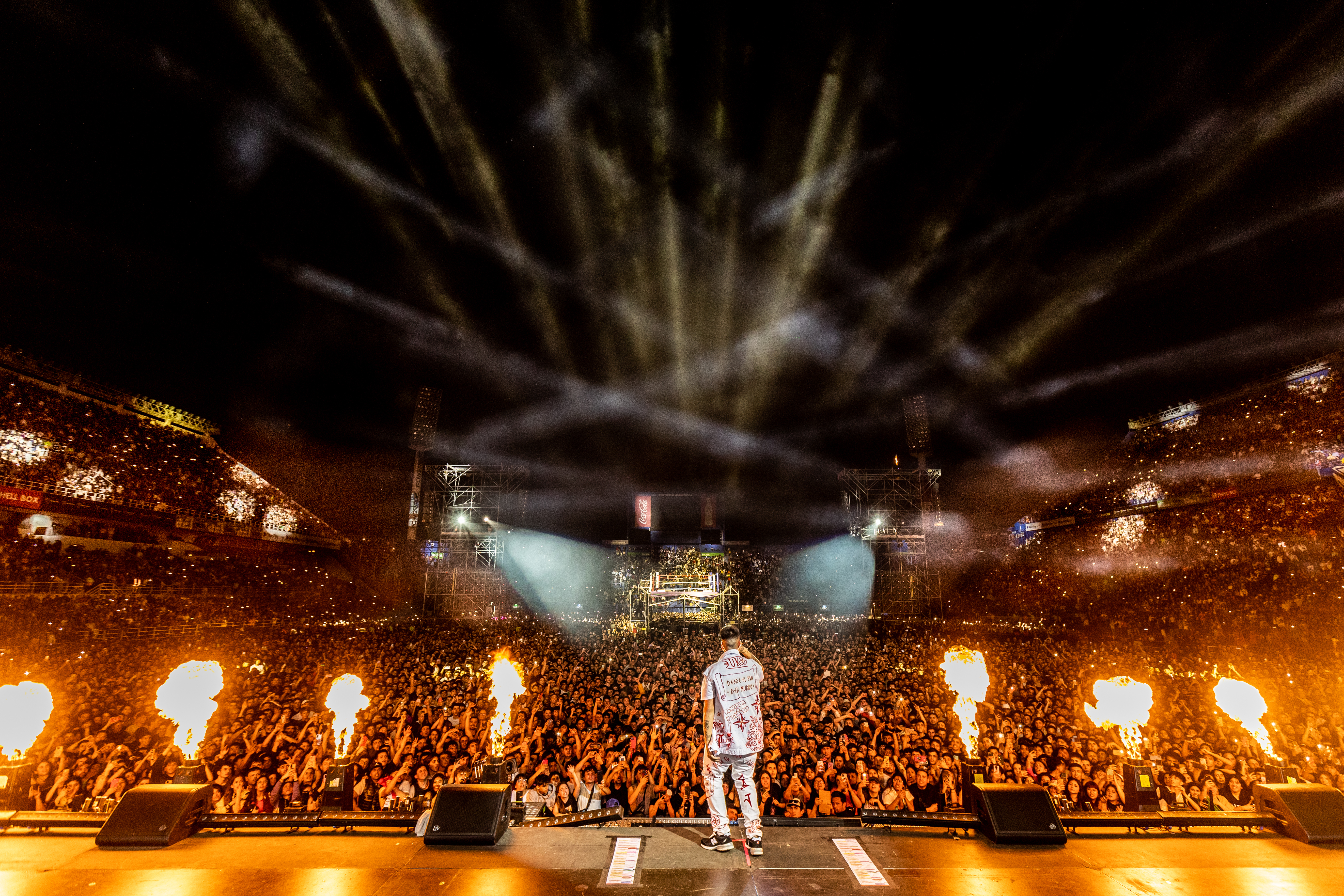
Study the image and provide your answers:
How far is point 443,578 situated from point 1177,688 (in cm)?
3000

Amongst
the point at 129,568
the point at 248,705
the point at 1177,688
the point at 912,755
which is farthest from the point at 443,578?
the point at 1177,688

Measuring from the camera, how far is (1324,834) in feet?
13.7

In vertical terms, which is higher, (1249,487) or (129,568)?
(1249,487)

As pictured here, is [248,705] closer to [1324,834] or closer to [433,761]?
[433,761]

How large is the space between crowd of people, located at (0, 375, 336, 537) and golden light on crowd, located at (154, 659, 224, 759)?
19791 mm

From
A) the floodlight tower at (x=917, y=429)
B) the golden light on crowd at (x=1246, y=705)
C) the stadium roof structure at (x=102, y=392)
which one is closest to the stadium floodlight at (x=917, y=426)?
the floodlight tower at (x=917, y=429)

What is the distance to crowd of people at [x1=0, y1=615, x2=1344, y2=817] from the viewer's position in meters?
6.49

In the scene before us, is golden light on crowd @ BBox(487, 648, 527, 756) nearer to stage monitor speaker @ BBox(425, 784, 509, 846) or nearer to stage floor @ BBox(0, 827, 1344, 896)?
stage monitor speaker @ BBox(425, 784, 509, 846)

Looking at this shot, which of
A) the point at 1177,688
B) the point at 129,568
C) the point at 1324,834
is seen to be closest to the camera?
the point at 1324,834

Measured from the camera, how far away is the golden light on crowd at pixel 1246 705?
5043mm

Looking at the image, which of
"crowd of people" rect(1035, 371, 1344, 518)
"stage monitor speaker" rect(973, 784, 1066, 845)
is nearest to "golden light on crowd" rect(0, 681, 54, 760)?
"stage monitor speaker" rect(973, 784, 1066, 845)

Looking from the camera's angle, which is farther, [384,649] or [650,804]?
[384,649]

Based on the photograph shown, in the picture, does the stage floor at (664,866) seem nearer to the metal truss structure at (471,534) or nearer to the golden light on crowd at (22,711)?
the golden light on crowd at (22,711)

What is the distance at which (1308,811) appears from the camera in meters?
4.32
